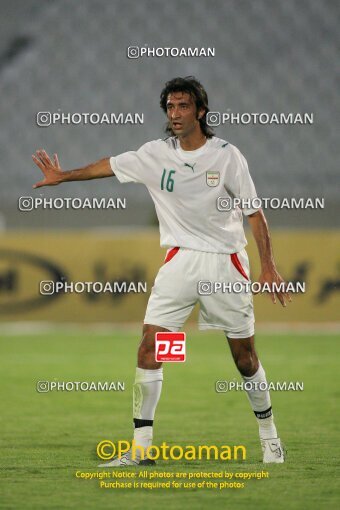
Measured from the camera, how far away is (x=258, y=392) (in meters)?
5.66

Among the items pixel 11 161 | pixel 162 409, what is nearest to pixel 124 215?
pixel 11 161

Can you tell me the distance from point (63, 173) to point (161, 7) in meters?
18.4

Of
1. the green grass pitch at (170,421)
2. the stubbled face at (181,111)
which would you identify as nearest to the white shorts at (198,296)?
the stubbled face at (181,111)

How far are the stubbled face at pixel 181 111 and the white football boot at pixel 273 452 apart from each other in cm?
171

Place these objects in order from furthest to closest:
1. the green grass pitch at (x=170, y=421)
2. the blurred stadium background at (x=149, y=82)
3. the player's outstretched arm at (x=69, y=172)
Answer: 1. the blurred stadium background at (x=149, y=82)
2. the player's outstretched arm at (x=69, y=172)
3. the green grass pitch at (x=170, y=421)

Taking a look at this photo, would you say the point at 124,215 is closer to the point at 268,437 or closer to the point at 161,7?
the point at 161,7

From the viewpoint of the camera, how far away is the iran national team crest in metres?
5.47

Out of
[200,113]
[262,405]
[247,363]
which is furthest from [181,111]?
[262,405]

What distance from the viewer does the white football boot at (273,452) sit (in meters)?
5.60

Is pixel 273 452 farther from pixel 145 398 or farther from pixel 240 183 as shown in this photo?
pixel 240 183

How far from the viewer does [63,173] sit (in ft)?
18.4

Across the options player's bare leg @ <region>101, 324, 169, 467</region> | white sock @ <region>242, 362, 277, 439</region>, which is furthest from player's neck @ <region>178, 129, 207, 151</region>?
white sock @ <region>242, 362, 277, 439</region>

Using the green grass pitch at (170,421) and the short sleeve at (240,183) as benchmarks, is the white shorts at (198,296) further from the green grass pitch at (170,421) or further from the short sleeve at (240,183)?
the green grass pitch at (170,421)

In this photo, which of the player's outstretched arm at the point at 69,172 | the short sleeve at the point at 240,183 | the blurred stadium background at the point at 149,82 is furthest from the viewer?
the blurred stadium background at the point at 149,82
